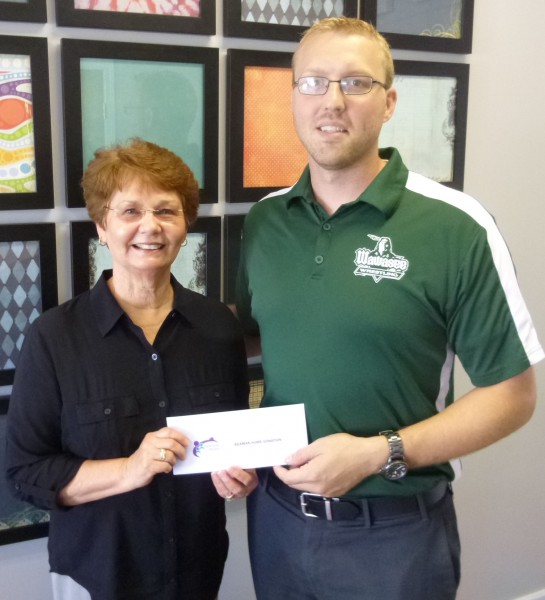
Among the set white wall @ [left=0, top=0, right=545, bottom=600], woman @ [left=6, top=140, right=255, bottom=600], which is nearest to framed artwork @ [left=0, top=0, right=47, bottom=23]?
white wall @ [left=0, top=0, right=545, bottom=600]

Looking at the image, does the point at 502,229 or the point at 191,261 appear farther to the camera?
the point at 502,229

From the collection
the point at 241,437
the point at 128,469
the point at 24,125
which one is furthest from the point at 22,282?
the point at 241,437

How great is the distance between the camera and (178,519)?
154cm

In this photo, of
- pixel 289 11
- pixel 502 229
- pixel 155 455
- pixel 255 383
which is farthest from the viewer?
pixel 502 229

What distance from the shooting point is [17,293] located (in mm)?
1724

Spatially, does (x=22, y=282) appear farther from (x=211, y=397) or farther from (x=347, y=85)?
(x=347, y=85)

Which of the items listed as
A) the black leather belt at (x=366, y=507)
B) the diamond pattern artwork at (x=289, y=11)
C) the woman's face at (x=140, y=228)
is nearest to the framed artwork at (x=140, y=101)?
the diamond pattern artwork at (x=289, y=11)

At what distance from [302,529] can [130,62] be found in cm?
118

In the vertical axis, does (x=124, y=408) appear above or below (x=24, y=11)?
below

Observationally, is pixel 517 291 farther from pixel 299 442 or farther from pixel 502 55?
pixel 502 55

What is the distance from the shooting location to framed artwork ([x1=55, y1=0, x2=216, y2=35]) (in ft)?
5.42

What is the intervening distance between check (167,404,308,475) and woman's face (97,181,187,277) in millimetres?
344

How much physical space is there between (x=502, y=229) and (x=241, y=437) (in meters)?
1.40

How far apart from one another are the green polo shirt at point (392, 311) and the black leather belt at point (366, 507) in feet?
0.10
